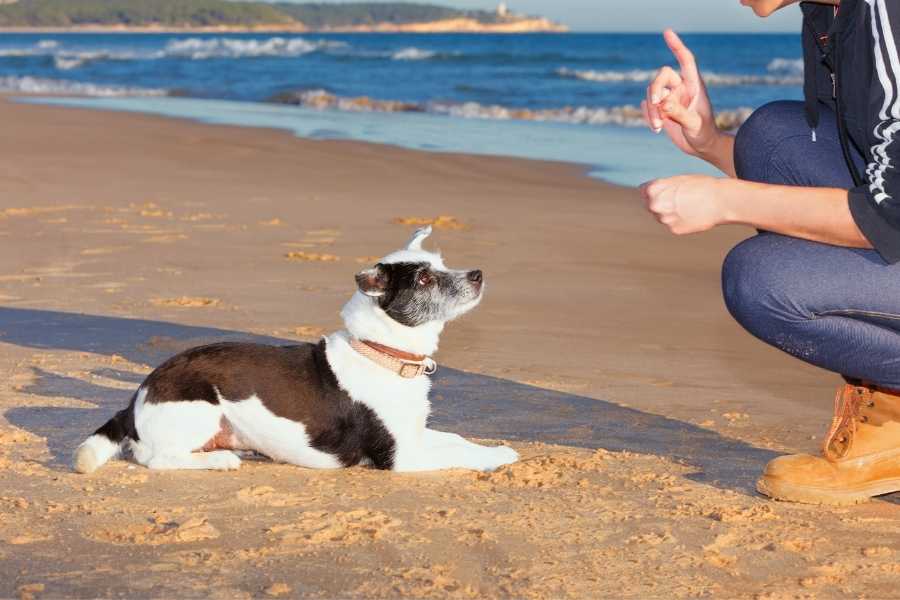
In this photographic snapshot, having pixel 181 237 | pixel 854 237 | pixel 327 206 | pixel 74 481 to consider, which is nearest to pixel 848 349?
pixel 854 237

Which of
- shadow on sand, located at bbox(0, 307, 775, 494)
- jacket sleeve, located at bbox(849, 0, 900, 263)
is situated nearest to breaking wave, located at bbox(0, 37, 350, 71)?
shadow on sand, located at bbox(0, 307, 775, 494)

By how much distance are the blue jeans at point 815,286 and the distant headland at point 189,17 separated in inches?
4226

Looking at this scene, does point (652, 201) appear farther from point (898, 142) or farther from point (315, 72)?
point (315, 72)

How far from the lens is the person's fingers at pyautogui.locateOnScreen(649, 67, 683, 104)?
4.40 m

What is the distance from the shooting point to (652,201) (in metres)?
3.78

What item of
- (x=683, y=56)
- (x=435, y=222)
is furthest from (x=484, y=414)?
(x=435, y=222)

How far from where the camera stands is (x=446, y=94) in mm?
28641

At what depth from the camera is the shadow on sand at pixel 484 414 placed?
4.77 meters

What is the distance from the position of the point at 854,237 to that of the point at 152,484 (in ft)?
Answer: 8.05

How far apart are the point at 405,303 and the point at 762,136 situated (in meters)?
1.44

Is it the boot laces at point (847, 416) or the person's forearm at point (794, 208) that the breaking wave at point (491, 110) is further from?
the person's forearm at point (794, 208)

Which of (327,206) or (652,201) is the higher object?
(652,201)

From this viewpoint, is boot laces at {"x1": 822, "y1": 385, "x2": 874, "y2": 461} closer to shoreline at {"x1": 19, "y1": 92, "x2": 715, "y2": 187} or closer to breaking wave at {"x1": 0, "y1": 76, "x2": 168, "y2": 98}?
shoreline at {"x1": 19, "y1": 92, "x2": 715, "y2": 187}

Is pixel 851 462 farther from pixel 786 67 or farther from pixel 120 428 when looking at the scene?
pixel 786 67
